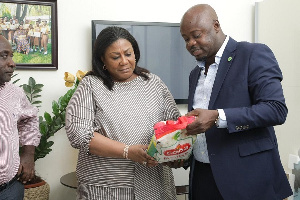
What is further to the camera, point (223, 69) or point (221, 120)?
point (223, 69)

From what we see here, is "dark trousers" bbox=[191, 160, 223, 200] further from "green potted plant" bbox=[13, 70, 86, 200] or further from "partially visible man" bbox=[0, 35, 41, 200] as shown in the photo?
"green potted plant" bbox=[13, 70, 86, 200]

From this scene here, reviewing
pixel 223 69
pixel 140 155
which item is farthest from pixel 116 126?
pixel 223 69

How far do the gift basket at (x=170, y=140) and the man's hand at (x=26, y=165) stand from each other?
1.84ft

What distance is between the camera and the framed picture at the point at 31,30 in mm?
2498

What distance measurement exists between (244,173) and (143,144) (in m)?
0.42

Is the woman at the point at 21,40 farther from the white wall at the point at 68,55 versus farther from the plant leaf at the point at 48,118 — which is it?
the plant leaf at the point at 48,118

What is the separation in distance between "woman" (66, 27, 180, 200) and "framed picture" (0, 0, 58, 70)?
1108mm

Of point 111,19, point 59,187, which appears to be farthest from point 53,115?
point 111,19

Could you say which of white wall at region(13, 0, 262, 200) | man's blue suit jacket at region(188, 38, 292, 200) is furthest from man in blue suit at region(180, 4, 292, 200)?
white wall at region(13, 0, 262, 200)

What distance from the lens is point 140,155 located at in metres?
1.41

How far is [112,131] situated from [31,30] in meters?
1.41

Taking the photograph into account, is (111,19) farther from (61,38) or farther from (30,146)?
(30,146)

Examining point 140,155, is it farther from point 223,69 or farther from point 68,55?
point 68,55

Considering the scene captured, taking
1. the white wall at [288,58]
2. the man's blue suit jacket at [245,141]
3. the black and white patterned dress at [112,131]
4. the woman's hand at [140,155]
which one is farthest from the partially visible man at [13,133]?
the white wall at [288,58]
